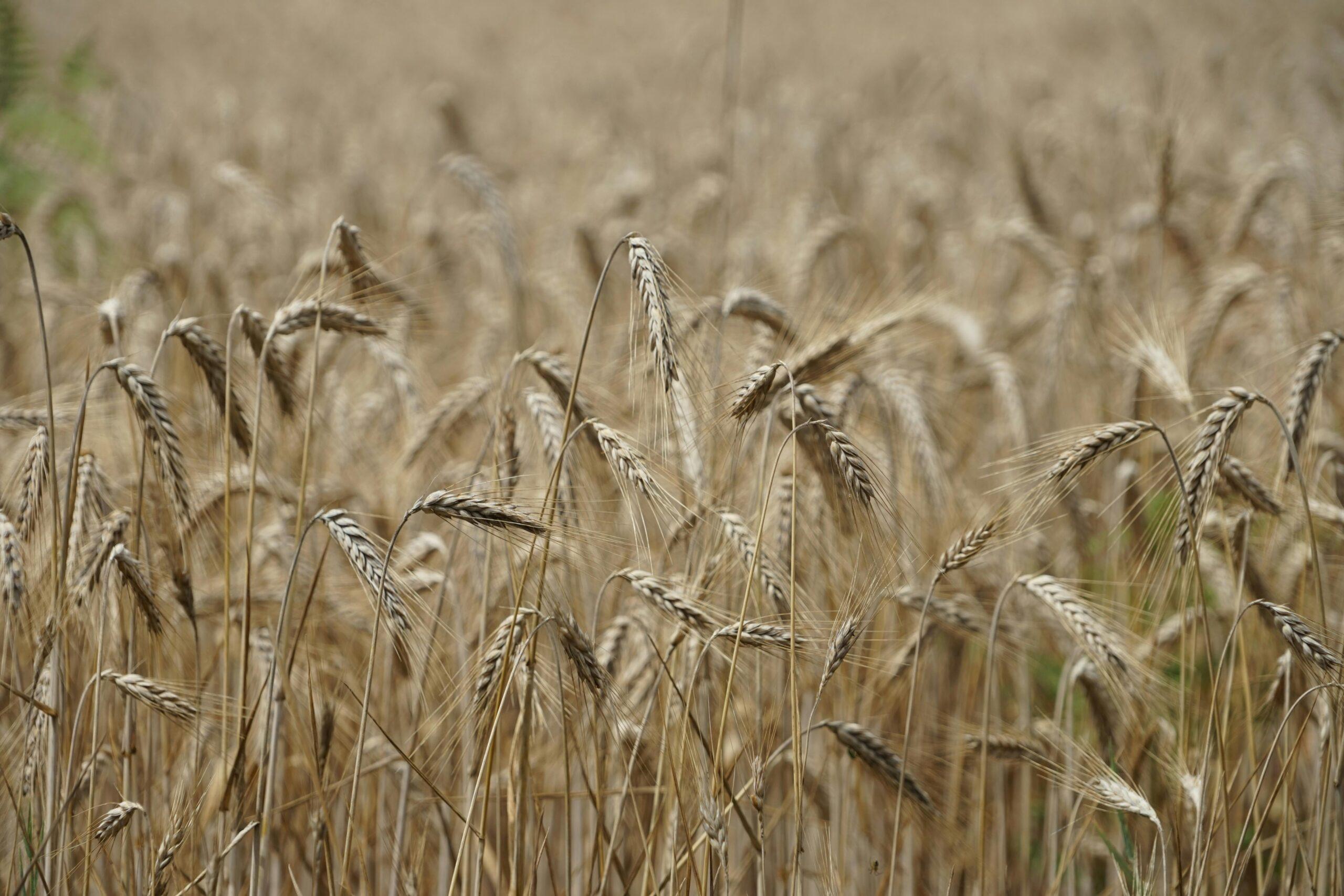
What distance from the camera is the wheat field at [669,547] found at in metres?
1.72

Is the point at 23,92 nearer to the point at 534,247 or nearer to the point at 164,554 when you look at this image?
A: the point at 534,247

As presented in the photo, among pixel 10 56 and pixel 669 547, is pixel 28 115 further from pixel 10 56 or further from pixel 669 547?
pixel 669 547

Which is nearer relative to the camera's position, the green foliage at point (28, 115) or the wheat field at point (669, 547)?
the wheat field at point (669, 547)

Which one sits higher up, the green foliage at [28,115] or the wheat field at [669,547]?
the green foliage at [28,115]

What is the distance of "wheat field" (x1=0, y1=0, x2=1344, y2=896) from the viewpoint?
172 centimetres

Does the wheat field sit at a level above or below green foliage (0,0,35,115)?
below

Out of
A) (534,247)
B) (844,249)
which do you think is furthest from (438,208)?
(844,249)

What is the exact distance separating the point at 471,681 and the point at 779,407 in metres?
0.92

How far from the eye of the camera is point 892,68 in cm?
1095

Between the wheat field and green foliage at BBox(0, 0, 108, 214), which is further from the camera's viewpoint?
green foliage at BBox(0, 0, 108, 214)

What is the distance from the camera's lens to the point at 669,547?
7.11 ft

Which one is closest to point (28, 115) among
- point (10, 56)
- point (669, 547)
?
point (10, 56)

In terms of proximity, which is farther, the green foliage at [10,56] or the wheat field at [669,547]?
the green foliage at [10,56]

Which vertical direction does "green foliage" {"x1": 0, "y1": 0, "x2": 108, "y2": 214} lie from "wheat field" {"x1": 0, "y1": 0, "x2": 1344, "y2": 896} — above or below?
above
